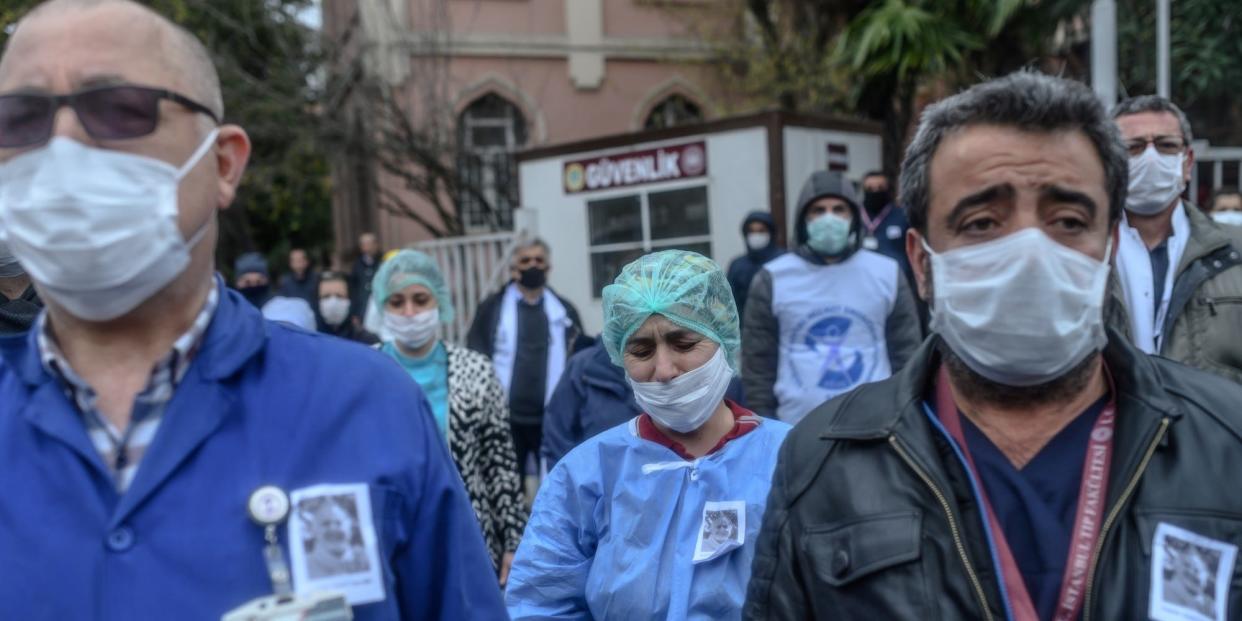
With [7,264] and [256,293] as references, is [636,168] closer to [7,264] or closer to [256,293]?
[256,293]

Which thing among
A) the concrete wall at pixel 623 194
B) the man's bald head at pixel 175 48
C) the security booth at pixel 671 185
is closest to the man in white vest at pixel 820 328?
the man's bald head at pixel 175 48

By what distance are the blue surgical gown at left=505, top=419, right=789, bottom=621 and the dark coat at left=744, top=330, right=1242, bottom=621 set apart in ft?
2.84

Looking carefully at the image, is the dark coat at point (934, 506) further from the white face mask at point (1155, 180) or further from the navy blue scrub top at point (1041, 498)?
the white face mask at point (1155, 180)

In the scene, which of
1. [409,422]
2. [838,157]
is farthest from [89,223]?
[838,157]

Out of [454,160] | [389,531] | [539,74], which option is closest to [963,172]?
[389,531]

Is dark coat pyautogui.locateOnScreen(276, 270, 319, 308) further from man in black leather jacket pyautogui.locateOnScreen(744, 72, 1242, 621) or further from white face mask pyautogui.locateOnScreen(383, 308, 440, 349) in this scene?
man in black leather jacket pyautogui.locateOnScreen(744, 72, 1242, 621)

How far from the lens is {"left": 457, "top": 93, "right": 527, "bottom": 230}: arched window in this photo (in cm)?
1920

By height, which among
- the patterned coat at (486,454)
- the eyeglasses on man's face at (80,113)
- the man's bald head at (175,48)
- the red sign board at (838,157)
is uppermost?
the red sign board at (838,157)

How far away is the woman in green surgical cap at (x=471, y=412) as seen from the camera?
542 cm

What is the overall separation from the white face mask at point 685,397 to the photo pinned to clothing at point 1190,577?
1.76 meters

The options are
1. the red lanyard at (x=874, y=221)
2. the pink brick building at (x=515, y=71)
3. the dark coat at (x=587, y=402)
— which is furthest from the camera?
the pink brick building at (x=515, y=71)

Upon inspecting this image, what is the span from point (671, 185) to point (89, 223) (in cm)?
1176

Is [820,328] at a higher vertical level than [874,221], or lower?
lower

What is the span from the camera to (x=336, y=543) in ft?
6.03
